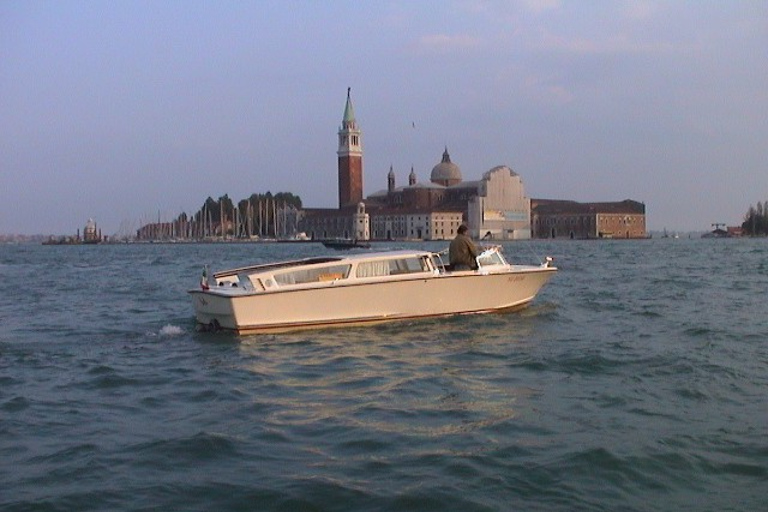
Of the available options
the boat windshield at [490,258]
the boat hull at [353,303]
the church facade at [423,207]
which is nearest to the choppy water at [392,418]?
the boat hull at [353,303]

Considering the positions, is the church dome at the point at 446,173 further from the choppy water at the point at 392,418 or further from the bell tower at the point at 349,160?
the choppy water at the point at 392,418

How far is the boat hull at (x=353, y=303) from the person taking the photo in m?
12.6

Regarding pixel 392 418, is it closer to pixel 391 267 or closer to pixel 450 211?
pixel 391 267

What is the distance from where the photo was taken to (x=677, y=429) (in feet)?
22.5

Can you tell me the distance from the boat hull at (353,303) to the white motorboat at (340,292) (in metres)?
0.01

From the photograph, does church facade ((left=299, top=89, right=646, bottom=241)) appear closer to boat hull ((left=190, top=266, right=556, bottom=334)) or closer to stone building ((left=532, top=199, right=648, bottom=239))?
stone building ((left=532, top=199, right=648, bottom=239))

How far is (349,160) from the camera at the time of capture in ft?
440

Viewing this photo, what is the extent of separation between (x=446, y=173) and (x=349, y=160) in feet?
51.8

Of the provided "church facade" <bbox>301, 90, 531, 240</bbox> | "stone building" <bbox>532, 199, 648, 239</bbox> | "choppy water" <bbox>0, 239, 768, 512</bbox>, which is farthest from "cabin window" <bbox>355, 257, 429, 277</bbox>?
"stone building" <bbox>532, 199, 648, 239</bbox>

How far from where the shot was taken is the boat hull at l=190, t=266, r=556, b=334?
12617 millimetres

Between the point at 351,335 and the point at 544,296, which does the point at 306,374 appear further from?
the point at 544,296

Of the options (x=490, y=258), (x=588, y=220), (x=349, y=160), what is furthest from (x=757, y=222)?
(x=490, y=258)

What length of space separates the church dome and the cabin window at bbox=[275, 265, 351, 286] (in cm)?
12489

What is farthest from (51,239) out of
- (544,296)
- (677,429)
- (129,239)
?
(677,429)
